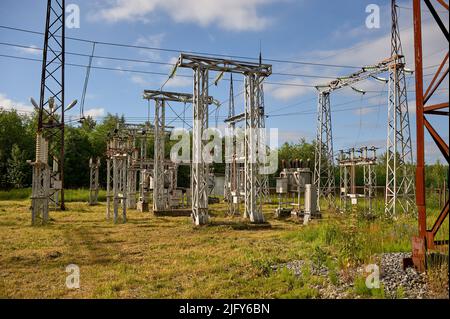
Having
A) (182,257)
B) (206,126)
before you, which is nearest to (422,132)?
(182,257)

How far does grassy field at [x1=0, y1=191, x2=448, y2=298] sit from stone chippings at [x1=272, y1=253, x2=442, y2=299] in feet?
0.56

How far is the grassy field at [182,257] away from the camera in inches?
276

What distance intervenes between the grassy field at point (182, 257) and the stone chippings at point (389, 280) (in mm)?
171

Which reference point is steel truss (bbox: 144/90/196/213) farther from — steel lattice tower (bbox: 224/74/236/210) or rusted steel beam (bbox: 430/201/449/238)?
rusted steel beam (bbox: 430/201/449/238)

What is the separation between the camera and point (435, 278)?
6000 millimetres

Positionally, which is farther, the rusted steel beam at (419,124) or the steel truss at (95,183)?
the steel truss at (95,183)

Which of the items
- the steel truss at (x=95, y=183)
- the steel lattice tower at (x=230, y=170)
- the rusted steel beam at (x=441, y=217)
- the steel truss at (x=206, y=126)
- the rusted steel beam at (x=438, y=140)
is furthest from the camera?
the steel truss at (x=95, y=183)

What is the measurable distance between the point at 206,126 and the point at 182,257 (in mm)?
7461

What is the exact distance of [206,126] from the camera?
16.3 metres

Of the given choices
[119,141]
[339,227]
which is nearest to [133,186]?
[119,141]

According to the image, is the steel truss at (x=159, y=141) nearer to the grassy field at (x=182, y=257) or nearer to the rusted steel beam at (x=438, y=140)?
the grassy field at (x=182, y=257)

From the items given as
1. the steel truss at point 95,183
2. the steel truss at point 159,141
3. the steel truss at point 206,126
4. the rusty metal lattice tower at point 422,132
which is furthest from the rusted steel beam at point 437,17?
the steel truss at point 95,183
